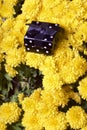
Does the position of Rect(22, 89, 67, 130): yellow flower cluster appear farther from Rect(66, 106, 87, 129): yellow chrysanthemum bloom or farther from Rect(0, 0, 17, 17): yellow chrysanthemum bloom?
Rect(0, 0, 17, 17): yellow chrysanthemum bloom

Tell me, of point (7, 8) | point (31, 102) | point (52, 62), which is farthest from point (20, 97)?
point (7, 8)

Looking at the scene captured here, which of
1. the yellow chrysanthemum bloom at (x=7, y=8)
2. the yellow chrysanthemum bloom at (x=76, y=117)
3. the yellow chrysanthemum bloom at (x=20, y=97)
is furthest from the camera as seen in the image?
the yellow chrysanthemum bloom at (x=7, y=8)

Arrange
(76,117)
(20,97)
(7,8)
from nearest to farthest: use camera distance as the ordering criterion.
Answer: (76,117) → (20,97) → (7,8)

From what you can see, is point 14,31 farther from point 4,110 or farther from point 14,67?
point 4,110

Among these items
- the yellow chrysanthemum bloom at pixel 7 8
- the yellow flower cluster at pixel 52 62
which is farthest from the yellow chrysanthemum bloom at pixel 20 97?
the yellow chrysanthemum bloom at pixel 7 8

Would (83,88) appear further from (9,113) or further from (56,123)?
(9,113)

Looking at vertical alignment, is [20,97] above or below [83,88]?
below

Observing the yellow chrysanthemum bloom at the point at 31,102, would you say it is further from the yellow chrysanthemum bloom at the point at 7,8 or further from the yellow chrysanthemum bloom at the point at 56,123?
the yellow chrysanthemum bloom at the point at 7,8

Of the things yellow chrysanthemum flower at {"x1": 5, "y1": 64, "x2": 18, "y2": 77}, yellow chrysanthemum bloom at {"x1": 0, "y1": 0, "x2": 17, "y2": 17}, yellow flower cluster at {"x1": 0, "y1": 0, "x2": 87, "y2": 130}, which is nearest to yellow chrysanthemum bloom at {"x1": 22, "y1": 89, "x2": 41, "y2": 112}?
yellow flower cluster at {"x1": 0, "y1": 0, "x2": 87, "y2": 130}
